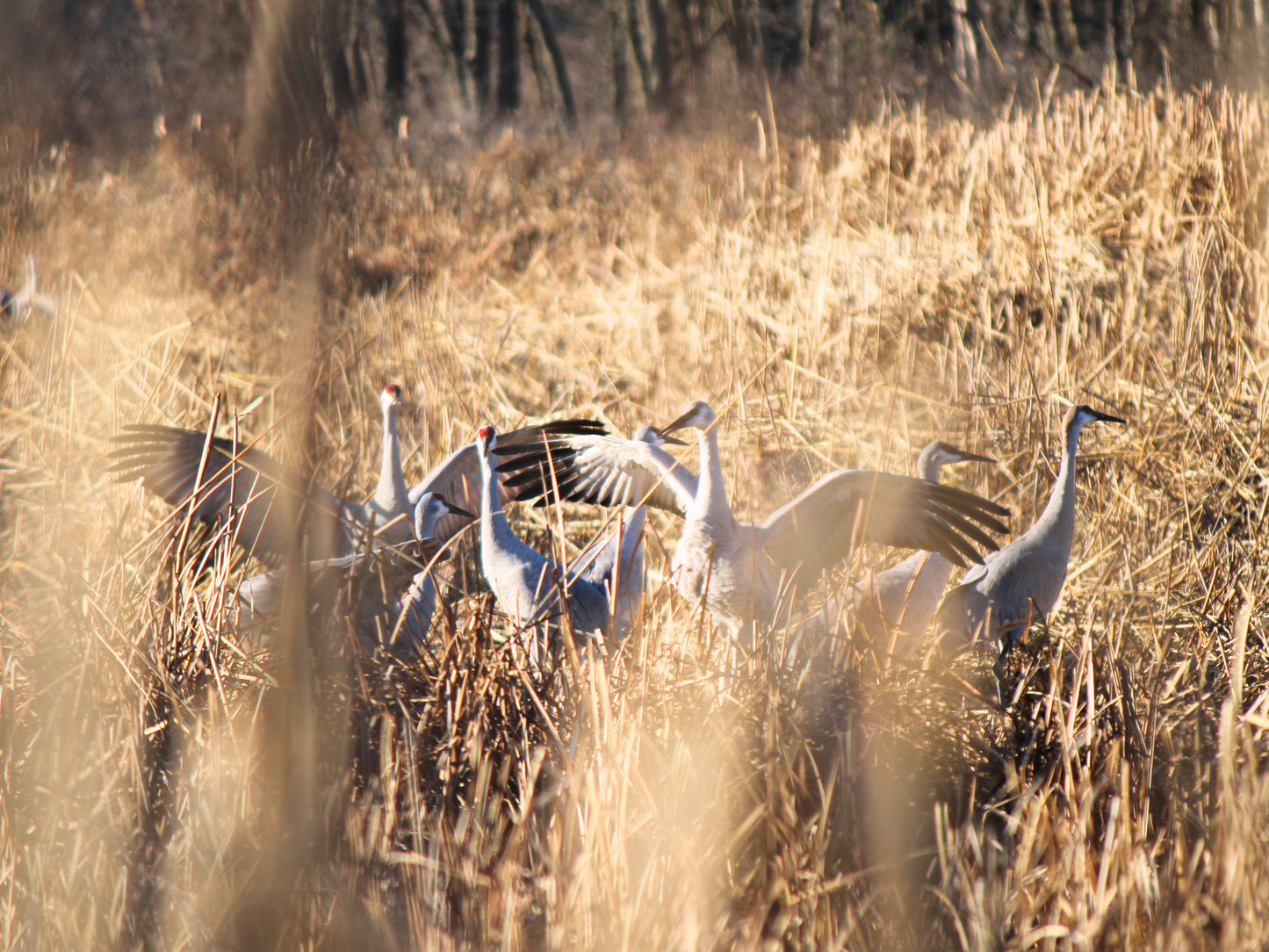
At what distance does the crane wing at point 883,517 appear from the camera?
112 inches

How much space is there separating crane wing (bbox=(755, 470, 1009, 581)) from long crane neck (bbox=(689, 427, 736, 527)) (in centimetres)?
14

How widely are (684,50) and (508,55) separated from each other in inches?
269

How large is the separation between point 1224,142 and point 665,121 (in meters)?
7.64

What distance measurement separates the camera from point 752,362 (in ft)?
16.5

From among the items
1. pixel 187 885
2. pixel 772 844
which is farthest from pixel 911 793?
pixel 187 885

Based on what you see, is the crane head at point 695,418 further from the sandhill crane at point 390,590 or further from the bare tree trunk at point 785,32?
the bare tree trunk at point 785,32

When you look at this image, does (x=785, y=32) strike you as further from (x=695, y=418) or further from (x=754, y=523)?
(x=754, y=523)

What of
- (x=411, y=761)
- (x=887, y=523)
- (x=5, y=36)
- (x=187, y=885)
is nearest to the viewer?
(x=5, y=36)

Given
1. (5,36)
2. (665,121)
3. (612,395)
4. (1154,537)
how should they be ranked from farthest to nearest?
(665,121), (612,395), (1154,537), (5,36)

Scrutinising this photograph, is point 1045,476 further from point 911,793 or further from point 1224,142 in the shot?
point 911,793

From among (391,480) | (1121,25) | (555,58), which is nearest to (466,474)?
(391,480)

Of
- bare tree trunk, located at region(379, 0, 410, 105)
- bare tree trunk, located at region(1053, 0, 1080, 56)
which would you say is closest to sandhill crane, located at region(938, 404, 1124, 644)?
bare tree trunk, located at region(379, 0, 410, 105)

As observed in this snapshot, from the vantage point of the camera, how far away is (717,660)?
250 centimetres

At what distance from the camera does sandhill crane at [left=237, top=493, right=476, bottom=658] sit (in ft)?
6.95
